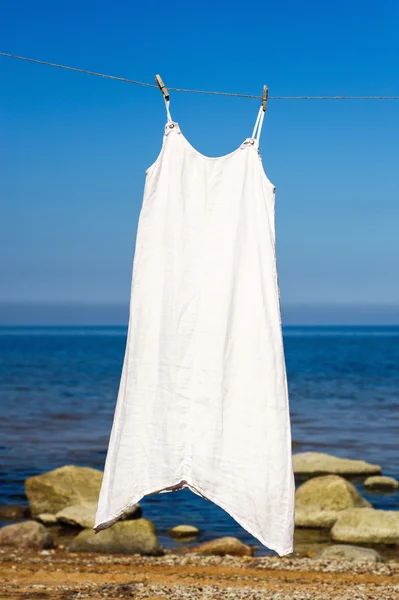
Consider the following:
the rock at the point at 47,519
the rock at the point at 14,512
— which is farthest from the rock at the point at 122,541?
the rock at the point at 14,512

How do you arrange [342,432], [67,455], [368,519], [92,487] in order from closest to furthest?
[368,519]
[92,487]
[67,455]
[342,432]

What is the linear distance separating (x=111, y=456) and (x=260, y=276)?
158 centimetres

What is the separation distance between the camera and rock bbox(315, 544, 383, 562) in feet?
44.6

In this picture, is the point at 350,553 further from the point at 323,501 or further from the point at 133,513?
the point at 133,513

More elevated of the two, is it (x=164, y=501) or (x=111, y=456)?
(x=111, y=456)

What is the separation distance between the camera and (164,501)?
61.6 feet

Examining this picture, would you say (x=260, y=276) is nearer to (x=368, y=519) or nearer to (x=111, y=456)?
(x=111, y=456)

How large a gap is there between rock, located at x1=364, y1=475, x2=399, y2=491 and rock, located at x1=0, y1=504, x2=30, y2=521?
757 cm

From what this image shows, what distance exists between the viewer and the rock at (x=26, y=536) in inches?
579

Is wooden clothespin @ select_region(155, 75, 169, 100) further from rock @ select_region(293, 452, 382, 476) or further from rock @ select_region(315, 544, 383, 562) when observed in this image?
rock @ select_region(293, 452, 382, 476)

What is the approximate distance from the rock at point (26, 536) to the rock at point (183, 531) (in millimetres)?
2320

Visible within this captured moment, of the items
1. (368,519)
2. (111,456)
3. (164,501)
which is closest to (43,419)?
(164,501)

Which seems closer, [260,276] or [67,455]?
[260,276]

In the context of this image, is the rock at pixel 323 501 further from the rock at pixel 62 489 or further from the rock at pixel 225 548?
the rock at pixel 62 489
